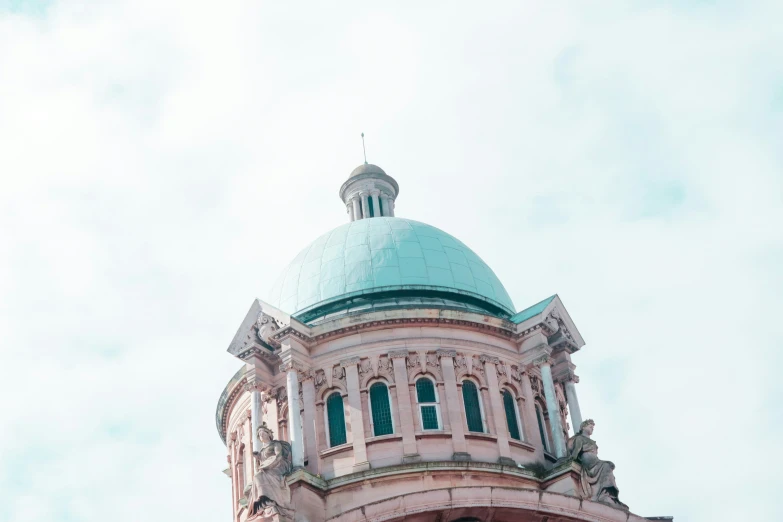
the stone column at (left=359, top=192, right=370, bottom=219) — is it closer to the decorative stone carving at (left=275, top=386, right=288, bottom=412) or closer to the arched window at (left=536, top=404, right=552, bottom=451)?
the decorative stone carving at (left=275, top=386, right=288, bottom=412)

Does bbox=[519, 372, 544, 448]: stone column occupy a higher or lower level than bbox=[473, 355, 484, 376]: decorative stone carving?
lower

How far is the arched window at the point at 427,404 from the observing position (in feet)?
139

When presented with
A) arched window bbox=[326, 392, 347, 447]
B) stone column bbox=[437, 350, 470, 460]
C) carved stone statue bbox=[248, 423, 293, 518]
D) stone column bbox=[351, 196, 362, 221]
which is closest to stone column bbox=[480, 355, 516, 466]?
stone column bbox=[437, 350, 470, 460]

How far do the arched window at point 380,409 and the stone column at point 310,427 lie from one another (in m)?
2.24

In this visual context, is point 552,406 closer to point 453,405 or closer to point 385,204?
point 453,405

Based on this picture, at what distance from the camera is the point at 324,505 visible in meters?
39.8

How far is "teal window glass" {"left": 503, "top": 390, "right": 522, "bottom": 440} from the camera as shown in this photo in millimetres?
43625

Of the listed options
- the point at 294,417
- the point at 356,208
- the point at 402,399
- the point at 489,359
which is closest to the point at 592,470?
the point at 489,359

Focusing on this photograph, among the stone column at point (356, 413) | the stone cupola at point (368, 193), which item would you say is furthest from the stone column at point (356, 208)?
the stone column at point (356, 413)

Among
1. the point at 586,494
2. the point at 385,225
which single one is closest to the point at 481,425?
the point at 586,494

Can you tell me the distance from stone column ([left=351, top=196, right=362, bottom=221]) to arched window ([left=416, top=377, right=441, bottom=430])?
41.0 feet

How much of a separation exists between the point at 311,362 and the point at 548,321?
9.70m

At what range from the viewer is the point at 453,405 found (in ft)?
140

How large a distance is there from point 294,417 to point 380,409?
11.1 ft
